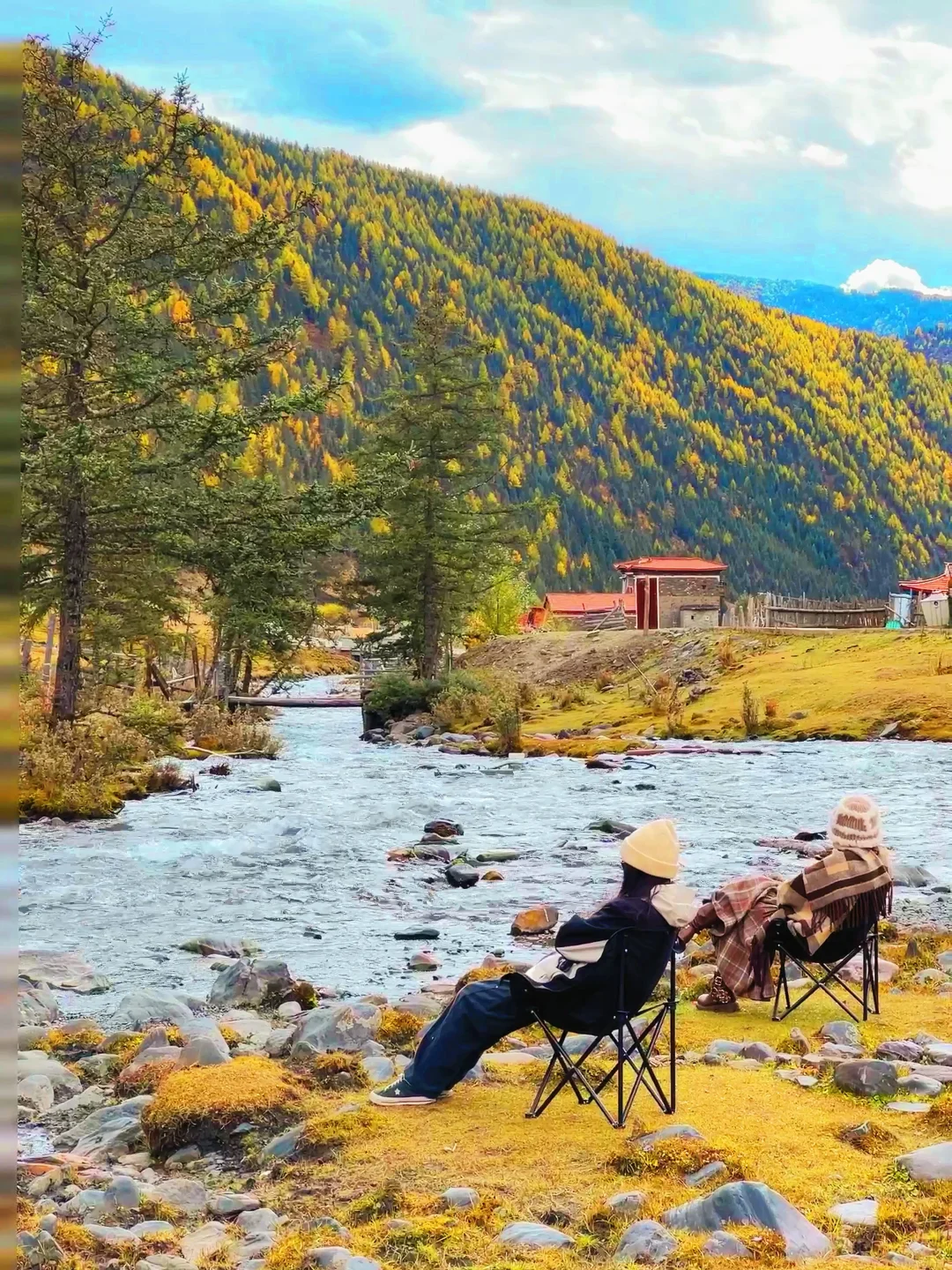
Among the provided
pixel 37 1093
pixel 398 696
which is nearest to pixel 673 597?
pixel 398 696

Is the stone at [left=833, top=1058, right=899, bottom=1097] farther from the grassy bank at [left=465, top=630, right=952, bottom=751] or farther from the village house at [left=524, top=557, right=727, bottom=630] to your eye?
the village house at [left=524, top=557, right=727, bottom=630]

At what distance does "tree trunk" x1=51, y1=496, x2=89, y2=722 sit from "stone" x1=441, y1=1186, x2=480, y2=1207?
51.1 ft

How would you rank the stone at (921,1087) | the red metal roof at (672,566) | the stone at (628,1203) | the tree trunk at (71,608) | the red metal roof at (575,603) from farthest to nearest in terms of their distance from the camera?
the red metal roof at (575,603), the red metal roof at (672,566), the tree trunk at (71,608), the stone at (921,1087), the stone at (628,1203)

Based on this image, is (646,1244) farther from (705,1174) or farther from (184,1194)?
(184,1194)

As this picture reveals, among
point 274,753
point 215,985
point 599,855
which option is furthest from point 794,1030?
point 274,753

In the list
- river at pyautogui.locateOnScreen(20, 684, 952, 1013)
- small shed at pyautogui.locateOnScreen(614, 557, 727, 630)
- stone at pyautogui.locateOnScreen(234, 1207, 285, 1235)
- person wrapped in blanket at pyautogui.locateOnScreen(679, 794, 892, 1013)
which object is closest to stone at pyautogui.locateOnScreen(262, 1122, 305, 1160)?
stone at pyautogui.locateOnScreen(234, 1207, 285, 1235)

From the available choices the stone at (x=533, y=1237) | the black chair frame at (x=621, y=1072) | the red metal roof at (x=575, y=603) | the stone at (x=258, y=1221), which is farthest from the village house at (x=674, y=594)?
the stone at (x=533, y=1237)

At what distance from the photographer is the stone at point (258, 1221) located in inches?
186

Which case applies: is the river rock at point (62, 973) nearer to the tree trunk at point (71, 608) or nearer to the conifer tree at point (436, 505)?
the tree trunk at point (71, 608)

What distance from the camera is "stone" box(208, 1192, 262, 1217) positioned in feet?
16.2

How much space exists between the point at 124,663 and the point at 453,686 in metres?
8.79

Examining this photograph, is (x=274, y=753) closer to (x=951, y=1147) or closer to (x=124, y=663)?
(x=124, y=663)

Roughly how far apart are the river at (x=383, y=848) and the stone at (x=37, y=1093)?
177cm

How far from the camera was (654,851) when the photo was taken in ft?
Result: 18.2
